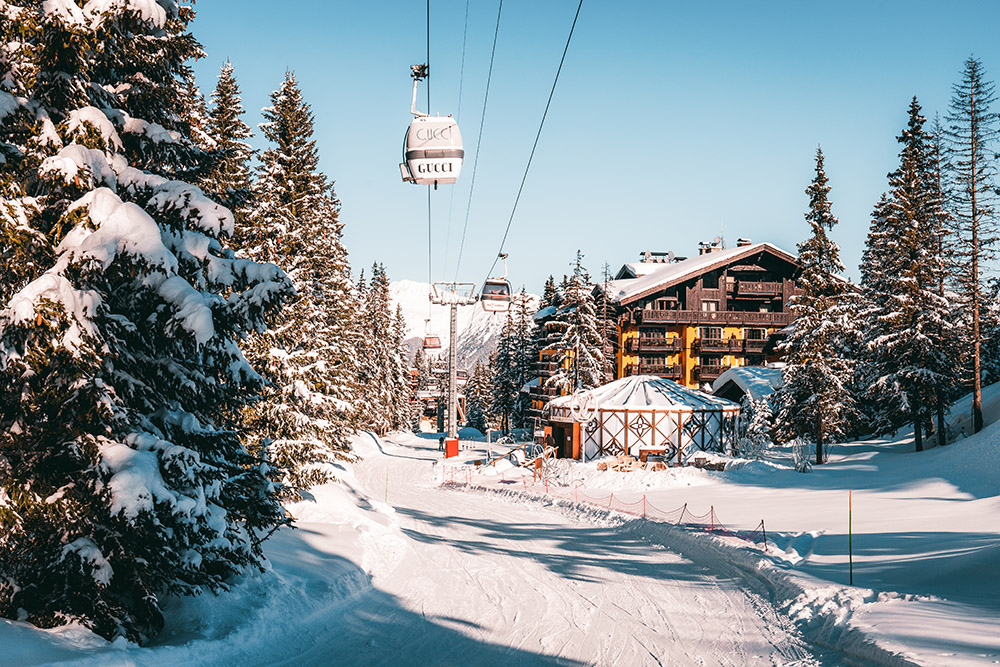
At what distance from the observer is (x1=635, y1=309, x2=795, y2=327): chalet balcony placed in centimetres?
6141

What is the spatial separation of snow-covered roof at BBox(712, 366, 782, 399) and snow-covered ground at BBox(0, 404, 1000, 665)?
24.4 meters

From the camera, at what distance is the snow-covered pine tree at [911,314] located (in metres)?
34.8

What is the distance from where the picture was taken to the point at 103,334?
917cm

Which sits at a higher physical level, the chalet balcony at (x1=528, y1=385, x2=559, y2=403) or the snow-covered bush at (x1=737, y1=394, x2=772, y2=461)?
the chalet balcony at (x1=528, y1=385, x2=559, y2=403)

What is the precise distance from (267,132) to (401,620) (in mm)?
19039

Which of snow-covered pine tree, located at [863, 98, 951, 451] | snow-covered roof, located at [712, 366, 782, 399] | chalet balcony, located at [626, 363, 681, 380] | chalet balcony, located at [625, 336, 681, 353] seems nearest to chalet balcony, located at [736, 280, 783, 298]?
chalet balcony, located at [625, 336, 681, 353]

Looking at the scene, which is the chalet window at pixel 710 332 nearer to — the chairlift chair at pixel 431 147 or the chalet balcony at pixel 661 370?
the chalet balcony at pixel 661 370

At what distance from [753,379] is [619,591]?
42.1 meters

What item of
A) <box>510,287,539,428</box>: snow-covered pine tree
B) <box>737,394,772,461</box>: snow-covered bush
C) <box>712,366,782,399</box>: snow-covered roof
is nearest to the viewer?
<box>737,394,772,461</box>: snow-covered bush

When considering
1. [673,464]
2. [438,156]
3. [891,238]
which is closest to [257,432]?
[438,156]

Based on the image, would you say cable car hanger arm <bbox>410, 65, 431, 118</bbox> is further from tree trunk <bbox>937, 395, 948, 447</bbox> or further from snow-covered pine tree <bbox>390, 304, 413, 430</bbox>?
snow-covered pine tree <bbox>390, 304, 413, 430</bbox>

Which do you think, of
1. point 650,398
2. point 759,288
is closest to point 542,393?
point 650,398

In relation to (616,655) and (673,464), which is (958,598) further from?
(673,464)

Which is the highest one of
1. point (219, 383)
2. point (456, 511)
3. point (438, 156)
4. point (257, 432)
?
point (438, 156)
